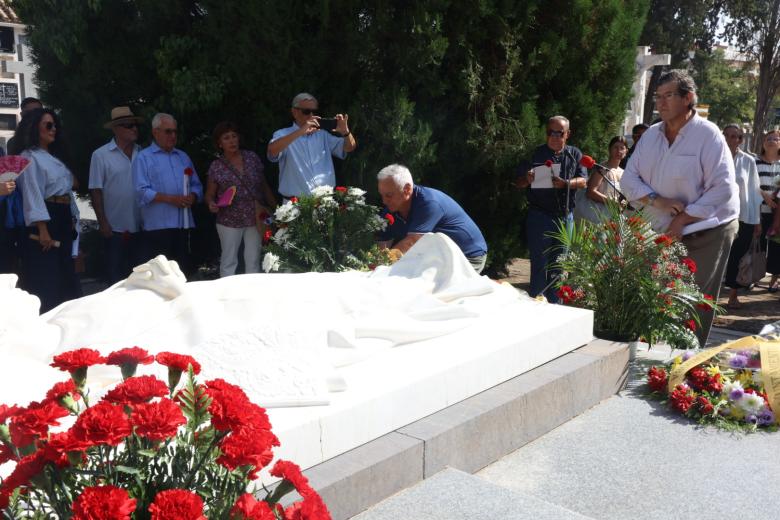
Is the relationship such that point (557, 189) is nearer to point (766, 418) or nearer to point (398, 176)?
point (398, 176)

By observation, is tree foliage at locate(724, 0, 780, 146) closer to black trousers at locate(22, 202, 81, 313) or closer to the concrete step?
black trousers at locate(22, 202, 81, 313)

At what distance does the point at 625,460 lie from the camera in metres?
2.82

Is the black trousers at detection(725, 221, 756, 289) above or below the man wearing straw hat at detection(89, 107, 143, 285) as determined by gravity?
below

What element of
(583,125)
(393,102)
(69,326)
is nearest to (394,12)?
(393,102)

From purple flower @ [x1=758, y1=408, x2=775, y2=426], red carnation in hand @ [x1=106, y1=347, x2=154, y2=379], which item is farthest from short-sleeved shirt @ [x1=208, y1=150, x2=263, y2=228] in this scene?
red carnation in hand @ [x1=106, y1=347, x2=154, y2=379]

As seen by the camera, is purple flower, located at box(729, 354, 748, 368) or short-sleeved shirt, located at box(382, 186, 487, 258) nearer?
purple flower, located at box(729, 354, 748, 368)

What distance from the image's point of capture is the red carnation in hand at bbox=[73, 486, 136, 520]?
1.17 metres

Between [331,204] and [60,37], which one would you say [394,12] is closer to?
[331,204]

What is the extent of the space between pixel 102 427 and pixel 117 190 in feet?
15.4

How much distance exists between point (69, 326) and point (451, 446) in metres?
1.40

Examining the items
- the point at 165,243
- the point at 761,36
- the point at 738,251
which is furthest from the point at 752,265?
the point at 761,36

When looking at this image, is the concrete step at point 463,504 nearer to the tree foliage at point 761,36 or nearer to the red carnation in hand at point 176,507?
the red carnation in hand at point 176,507

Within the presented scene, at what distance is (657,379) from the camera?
344 cm

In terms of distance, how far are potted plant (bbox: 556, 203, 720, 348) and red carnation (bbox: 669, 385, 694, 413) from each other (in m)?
0.60
